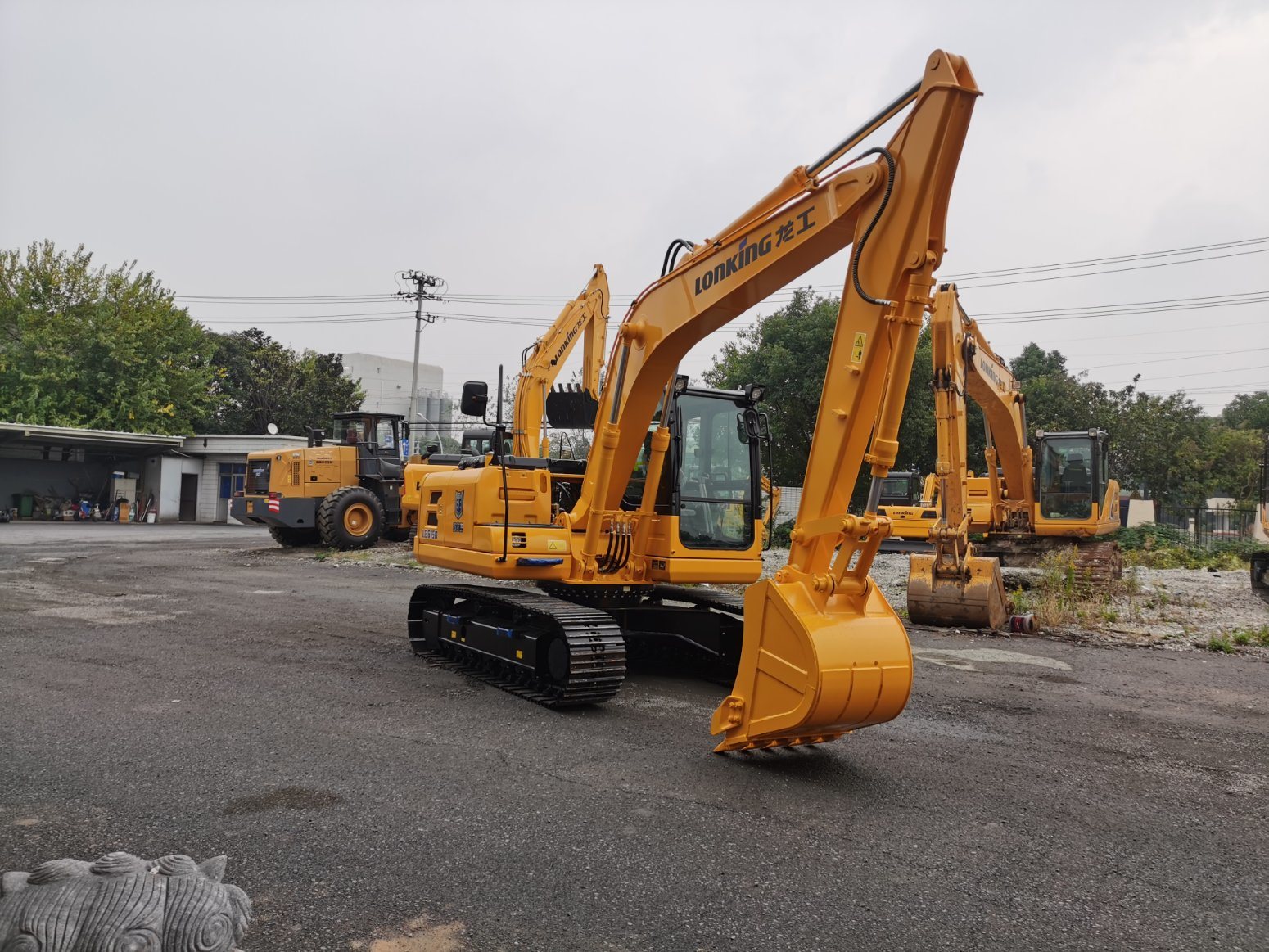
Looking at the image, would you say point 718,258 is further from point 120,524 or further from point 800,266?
point 120,524

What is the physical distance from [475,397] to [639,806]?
3.83m

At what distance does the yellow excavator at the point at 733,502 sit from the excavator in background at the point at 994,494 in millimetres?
1432

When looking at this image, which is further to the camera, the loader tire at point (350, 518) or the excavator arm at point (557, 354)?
the loader tire at point (350, 518)

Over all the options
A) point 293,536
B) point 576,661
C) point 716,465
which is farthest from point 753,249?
point 293,536

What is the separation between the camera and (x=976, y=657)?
30.0 ft

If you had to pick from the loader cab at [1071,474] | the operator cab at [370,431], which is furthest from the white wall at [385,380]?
the loader cab at [1071,474]

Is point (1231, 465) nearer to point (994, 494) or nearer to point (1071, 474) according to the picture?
point (1071, 474)

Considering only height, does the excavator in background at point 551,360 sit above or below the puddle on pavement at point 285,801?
above

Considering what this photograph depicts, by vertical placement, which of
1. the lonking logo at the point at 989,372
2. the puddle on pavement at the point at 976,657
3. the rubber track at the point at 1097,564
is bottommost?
the puddle on pavement at the point at 976,657

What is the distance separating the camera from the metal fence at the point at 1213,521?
28.7m

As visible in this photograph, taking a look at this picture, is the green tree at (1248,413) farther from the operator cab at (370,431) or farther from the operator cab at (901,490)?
the operator cab at (370,431)

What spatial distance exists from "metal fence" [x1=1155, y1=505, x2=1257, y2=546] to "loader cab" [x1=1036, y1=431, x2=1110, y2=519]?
14697 millimetres

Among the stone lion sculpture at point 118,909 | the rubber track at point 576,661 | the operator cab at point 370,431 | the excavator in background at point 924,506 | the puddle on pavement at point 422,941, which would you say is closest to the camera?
the stone lion sculpture at point 118,909

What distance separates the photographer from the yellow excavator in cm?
473
